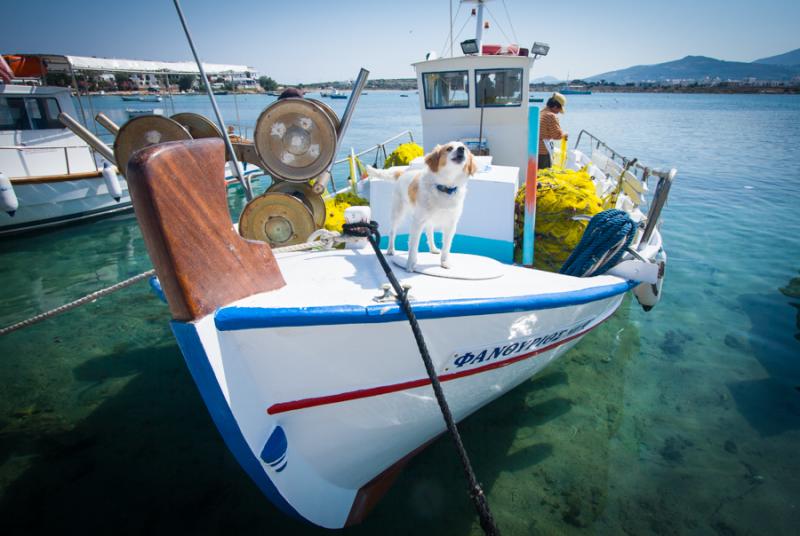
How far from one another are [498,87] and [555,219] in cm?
366

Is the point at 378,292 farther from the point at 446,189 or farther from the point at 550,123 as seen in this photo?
the point at 550,123

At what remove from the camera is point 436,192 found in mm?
2881

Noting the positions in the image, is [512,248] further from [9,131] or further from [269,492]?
[9,131]

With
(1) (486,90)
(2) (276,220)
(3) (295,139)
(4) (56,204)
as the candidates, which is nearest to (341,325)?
(2) (276,220)

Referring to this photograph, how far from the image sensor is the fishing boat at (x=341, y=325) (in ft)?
6.70

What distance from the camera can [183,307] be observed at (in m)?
2.01

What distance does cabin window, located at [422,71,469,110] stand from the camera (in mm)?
7109

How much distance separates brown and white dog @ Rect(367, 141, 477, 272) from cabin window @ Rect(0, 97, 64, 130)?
13091 mm

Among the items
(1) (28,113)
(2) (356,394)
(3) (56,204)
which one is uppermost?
(1) (28,113)

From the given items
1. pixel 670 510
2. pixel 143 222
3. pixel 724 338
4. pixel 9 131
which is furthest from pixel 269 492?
pixel 9 131

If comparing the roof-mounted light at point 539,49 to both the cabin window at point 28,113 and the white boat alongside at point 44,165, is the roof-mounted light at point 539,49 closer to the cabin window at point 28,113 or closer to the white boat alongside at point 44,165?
the white boat alongside at point 44,165

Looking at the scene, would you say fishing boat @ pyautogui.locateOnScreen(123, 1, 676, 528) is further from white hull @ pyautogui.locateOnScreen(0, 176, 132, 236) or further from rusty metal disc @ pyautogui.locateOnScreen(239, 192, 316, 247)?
white hull @ pyautogui.locateOnScreen(0, 176, 132, 236)

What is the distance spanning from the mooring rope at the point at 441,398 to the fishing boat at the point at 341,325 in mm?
13

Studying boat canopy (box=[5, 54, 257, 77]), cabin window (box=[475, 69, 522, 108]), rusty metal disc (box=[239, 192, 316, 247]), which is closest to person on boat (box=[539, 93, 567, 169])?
cabin window (box=[475, 69, 522, 108])
